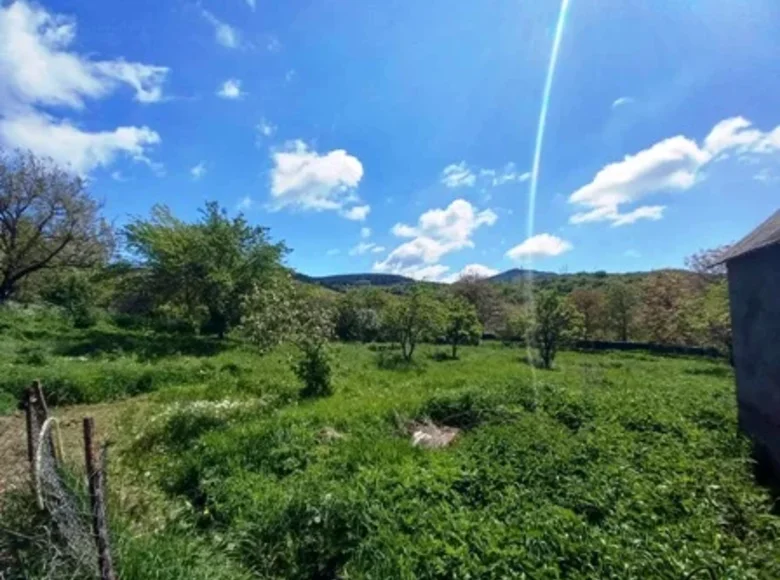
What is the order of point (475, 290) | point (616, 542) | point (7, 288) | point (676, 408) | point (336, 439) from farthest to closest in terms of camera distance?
point (475, 290) < point (7, 288) < point (676, 408) < point (336, 439) < point (616, 542)

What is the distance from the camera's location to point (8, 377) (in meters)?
10.4

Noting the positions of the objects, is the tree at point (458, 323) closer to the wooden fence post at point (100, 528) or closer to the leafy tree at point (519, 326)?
the leafy tree at point (519, 326)

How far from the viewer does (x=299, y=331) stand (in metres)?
10.5

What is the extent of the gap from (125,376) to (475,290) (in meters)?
34.7

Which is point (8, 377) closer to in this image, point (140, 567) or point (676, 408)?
point (140, 567)

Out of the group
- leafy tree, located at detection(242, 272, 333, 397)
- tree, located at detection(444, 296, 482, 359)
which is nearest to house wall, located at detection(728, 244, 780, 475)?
leafy tree, located at detection(242, 272, 333, 397)

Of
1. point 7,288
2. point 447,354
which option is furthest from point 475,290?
point 7,288

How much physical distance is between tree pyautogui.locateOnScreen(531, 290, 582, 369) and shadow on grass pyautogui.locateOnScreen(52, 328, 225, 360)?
13.7 meters

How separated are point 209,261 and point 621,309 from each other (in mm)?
29497

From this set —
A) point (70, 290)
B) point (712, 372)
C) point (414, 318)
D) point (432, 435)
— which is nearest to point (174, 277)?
point (70, 290)

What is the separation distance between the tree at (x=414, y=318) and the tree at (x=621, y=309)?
19.9 metres

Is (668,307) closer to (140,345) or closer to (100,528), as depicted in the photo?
(140,345)

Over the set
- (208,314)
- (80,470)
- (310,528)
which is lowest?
(310,528)

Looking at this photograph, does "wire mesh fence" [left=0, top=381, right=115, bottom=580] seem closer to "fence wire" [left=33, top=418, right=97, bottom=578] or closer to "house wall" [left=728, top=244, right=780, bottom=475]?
"fence wire" [left=33, top=418, right=97, bottom=578]
